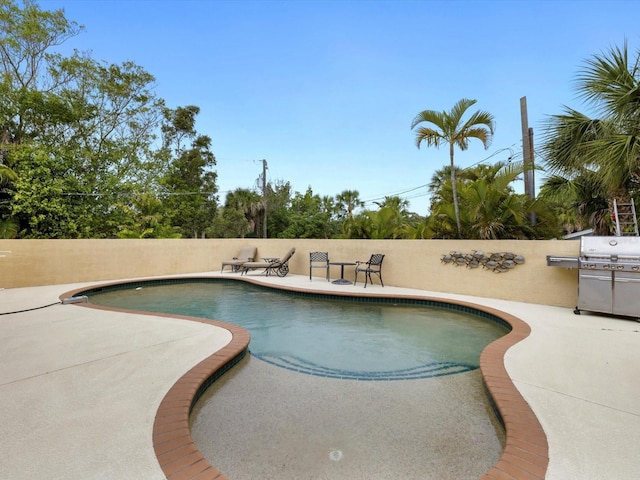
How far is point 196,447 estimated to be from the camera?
→ 78.3 inches

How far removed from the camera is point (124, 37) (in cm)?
1277

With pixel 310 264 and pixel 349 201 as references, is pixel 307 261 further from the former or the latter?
pixel 349 201

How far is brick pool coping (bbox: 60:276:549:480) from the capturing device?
1.74 metres

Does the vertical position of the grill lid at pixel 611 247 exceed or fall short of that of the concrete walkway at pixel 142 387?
it exceeds it

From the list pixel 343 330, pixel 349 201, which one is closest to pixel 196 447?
pixel 343 330

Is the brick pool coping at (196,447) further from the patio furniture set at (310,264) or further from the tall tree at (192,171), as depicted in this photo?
the tall tree at (192,171)

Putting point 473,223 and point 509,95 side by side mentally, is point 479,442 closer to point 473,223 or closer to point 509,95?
point 473,223

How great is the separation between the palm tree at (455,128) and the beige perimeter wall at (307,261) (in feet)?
3.77

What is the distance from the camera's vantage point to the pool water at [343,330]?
3.71 meters

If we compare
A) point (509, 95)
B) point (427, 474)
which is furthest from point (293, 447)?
point (509, 95)

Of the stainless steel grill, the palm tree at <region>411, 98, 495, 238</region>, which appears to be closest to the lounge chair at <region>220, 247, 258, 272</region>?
the palm tree at <region>411, 98, 495, 238</region>

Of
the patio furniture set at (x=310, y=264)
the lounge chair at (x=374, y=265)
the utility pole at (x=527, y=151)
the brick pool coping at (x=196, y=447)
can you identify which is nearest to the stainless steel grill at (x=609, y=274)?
the brick pool coping at (x=196, y=447)

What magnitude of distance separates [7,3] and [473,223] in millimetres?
17609

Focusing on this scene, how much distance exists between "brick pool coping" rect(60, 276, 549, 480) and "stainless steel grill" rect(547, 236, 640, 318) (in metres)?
2.45
